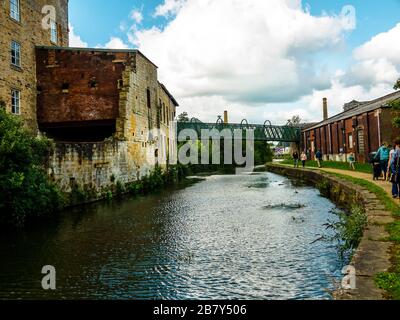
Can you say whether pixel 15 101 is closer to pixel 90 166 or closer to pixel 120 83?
pixel 120 83

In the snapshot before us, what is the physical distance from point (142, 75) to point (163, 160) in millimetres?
7473

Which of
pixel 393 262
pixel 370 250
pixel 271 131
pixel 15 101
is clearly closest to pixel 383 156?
pixel 370 250

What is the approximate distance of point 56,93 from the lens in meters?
18.6

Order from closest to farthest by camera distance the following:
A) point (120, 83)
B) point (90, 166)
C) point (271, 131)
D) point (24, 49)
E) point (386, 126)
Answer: point (90, 166), point (24, 49), point (120, 83), point (386, 126), point (271, 131)

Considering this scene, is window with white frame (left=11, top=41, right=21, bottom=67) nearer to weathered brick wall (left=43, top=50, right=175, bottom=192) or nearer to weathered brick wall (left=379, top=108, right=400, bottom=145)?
weathered brick wall (left=43, top=50, right=175, bottom=192)

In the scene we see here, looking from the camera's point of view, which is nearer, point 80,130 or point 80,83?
point 80,83

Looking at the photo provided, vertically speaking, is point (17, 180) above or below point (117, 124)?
below

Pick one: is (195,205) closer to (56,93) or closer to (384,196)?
(384,196)

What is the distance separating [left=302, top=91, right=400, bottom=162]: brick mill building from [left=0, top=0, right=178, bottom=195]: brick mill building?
1291cm

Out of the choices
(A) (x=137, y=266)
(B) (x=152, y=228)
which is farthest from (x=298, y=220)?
(A) (x=137, y=266)

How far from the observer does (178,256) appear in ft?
21.9

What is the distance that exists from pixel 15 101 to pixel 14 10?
13.8 feet

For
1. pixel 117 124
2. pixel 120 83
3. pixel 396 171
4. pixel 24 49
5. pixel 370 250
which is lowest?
pixel 370 250

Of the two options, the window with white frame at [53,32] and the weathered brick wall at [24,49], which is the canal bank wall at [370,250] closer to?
the weathered brick wall at [24,49]
